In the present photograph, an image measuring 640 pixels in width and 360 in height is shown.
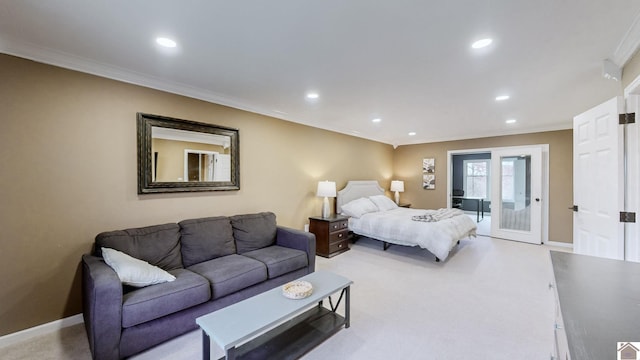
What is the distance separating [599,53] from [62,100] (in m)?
4.81

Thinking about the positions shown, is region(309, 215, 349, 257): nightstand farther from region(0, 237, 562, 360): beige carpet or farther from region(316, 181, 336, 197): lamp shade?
region(316, 181, 336, 197): lamp shade

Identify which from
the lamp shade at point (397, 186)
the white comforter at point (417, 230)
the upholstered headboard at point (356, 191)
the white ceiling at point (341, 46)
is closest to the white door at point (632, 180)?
the white ceiling at point (341, 46)

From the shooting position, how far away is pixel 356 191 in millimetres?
5656

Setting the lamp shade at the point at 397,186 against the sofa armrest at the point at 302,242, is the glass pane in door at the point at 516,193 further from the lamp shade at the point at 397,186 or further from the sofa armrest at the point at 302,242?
the sofa armrest at the point at 302,242

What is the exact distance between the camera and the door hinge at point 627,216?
2.10 meters

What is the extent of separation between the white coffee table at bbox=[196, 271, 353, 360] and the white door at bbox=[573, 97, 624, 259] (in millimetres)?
2489

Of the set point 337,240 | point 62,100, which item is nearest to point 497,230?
point 337,240

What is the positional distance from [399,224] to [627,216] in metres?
2.57

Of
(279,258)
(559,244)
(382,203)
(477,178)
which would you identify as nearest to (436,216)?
(382,203)

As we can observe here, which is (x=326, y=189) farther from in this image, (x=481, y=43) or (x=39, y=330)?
(x=39, y=330)

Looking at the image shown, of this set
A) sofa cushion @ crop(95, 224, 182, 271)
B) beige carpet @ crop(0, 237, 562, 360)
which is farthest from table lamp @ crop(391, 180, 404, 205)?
sofa cushion @ crop(95, 224, 182, 271)

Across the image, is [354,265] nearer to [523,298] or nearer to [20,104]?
[523,298]

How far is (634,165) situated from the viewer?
210cm

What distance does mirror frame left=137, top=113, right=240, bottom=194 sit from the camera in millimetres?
2736
